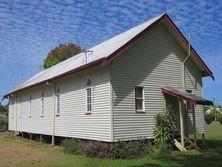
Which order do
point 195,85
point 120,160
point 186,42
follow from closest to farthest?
point 120,160, point 186,42, point 195,85

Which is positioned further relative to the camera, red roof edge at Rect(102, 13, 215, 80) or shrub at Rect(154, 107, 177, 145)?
shrub at Rect(154, 107, 177, 145)

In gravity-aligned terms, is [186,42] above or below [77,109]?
above

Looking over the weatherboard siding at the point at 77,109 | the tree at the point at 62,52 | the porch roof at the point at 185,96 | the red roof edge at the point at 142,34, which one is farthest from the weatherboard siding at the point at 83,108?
the tree at the point at 62,52

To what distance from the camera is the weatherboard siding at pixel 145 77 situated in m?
18.9

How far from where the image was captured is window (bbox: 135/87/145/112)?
65.4 feet

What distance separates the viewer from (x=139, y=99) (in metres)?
20.0

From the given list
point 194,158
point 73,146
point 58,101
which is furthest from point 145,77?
point 58,101

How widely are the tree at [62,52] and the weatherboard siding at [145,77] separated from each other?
43.7 metres

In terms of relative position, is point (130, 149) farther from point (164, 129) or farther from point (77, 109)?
point (77, 109)

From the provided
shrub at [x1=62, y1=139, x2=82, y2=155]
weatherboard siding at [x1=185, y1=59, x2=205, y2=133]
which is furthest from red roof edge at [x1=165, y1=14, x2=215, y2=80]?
shrub at [x1=62, y1=139, x2=82, y2=155]

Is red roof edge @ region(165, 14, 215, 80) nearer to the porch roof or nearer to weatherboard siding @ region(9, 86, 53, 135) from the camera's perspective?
the porch roof

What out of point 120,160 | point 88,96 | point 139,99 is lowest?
point 120,160

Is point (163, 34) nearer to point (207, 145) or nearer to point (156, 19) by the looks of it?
point (156, 19)

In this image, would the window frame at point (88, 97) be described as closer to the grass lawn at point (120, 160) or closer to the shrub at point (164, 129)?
the grass lawn at point (120, 160)
